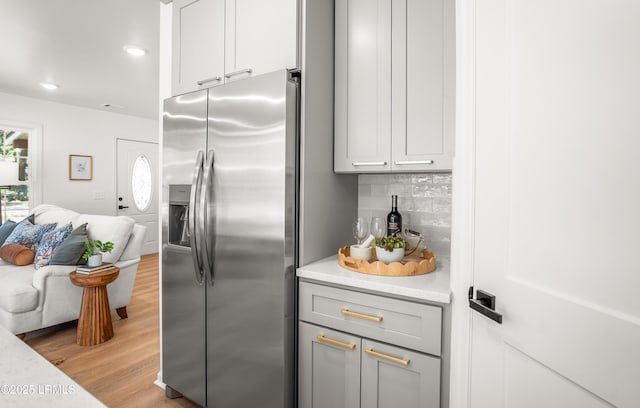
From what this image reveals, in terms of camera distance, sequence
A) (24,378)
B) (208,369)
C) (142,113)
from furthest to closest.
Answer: (142,113)
(208,369)
(24,378)

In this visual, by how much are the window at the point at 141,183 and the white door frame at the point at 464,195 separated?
6.36 meters

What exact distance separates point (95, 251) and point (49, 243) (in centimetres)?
57

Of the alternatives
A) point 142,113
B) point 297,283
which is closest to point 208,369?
point 297,283

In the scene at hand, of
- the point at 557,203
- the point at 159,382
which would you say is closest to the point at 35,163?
the point at 159,382

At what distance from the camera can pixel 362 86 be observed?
180 centimetres

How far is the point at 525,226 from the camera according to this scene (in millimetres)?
945

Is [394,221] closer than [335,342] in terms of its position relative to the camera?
No

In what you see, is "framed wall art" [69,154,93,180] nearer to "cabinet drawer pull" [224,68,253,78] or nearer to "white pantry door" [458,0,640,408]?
"cabinet drawer pull" [224,68,253,78]

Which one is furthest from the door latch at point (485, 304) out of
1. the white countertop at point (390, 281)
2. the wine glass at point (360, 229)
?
the wine glass at point (360, 229)

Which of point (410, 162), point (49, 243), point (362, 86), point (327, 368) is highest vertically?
point (362, 86)

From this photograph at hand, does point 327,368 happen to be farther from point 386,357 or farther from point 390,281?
point 390,281

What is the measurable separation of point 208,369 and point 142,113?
5415 mm

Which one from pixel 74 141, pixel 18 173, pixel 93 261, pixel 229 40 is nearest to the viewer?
pixel 229 40

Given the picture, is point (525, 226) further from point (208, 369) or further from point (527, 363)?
point (208, 369)
